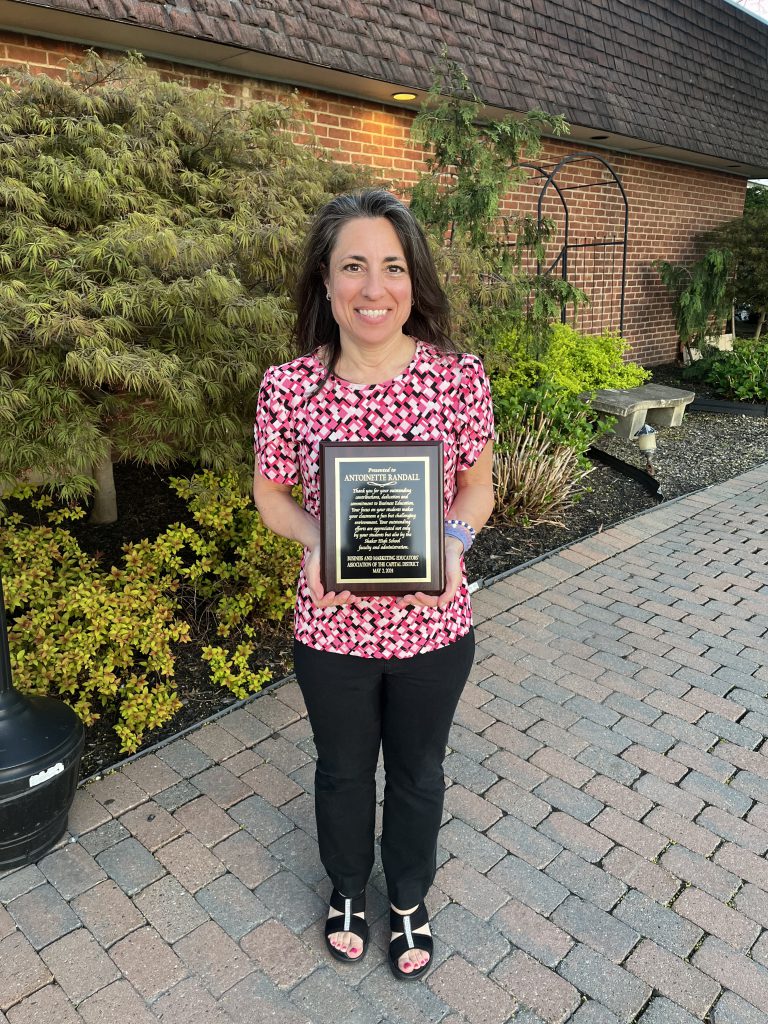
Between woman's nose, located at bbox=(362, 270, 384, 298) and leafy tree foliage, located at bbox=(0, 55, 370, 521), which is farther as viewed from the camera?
leafy tree foliage, located at bbox=(0, 55, 370, 521)

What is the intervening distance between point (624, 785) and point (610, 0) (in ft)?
29.6

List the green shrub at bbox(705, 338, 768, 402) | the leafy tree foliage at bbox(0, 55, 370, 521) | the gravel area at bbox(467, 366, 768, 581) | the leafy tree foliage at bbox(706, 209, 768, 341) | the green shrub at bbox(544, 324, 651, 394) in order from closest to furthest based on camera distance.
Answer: the leafy tree foliage at bbox(0, 55, 370, 521), the gravel area at bbox(467, 366, 768, 581), the green shrub at bbox(544, 324, 651, 394), the green shrub at bbox(705, 338, 768, 402), the leafy tree foliage at bbox(706, 209, 768, 341)

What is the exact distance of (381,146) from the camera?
262 inches

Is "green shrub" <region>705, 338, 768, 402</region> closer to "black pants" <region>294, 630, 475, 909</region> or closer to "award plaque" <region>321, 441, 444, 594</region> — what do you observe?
"black pants" <region>294, 630, 475, 909</region>

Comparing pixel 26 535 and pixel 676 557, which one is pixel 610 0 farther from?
pixel 26 535

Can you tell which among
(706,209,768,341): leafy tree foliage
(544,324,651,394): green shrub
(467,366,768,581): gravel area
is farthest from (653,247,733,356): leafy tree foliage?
(544,324,651,394): green shrub

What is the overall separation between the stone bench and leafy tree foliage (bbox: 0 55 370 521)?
4.69 m

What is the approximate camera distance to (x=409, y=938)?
2.13 meters

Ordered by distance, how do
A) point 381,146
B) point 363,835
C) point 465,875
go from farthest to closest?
point 381,146, point 465,875, point 363,835

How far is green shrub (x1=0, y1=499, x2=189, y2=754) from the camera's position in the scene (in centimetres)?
297

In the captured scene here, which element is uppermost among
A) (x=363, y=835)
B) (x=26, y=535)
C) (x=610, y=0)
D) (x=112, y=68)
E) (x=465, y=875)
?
(x=610, y=0)

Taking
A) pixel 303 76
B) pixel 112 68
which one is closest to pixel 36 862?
pixel 112 68

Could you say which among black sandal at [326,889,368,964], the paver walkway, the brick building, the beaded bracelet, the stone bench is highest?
the brick building

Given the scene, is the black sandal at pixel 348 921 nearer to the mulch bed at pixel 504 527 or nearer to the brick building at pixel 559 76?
the mulch bed at pixel 504 527
